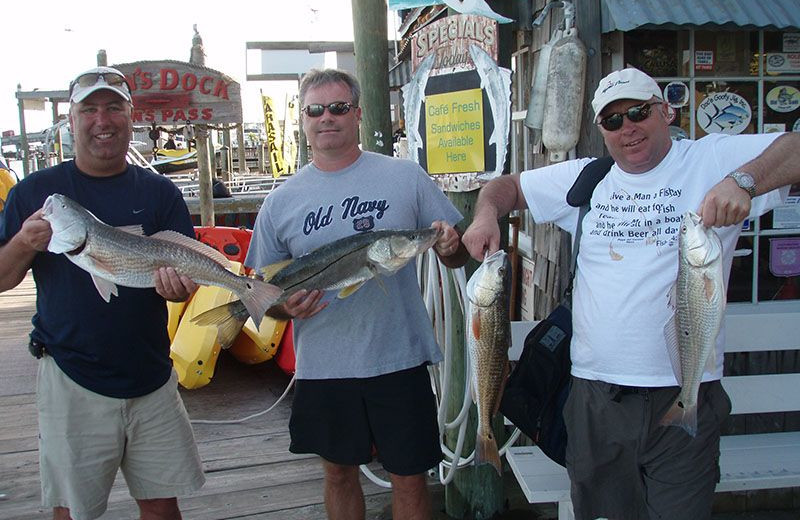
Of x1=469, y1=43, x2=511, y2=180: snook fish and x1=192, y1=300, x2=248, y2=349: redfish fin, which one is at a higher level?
x1=469, y1=43, x2=511, y2=180: snook fish

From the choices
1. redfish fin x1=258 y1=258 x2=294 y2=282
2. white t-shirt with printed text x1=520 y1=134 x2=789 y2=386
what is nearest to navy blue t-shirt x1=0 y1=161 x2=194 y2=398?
redfish fin x1=258 y1=258 x2=294 y2=282

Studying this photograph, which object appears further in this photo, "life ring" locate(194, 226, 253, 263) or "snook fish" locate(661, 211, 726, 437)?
"life ring" locate(194, 226, 253, 263)

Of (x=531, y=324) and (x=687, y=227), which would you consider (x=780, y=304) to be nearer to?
(x=531, y=324)

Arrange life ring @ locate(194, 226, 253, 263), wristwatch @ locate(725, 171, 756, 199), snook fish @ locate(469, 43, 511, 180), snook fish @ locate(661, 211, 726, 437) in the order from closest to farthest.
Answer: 1. snook fish @ locate(661, 211, 726, 437)
2. wristwatch @ locate(725, 171, 756, 199)
3. snook fish @ locate(469, 43, 511, 180)
4. life ring @ locate(194, 226, 253, 263)

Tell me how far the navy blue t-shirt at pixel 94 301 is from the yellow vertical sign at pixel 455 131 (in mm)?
1567

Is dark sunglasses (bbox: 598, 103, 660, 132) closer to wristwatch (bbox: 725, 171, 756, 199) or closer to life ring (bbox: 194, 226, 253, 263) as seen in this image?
wristwatch (bbox: 725, 171, 756, 199)

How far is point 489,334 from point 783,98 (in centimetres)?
277

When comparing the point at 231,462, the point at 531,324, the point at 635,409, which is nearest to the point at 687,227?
the point at 635,409

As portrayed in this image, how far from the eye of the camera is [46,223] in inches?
96.4

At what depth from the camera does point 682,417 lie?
2.19 meters

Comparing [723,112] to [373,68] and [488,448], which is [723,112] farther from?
[488,448]

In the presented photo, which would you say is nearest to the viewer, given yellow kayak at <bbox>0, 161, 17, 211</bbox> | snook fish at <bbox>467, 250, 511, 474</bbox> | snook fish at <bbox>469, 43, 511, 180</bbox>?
snook fish at <bbox>467, 250, 511, 474</bbox>

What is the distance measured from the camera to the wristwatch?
212 cm

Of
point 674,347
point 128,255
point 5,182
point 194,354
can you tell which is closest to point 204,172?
point 194,354
